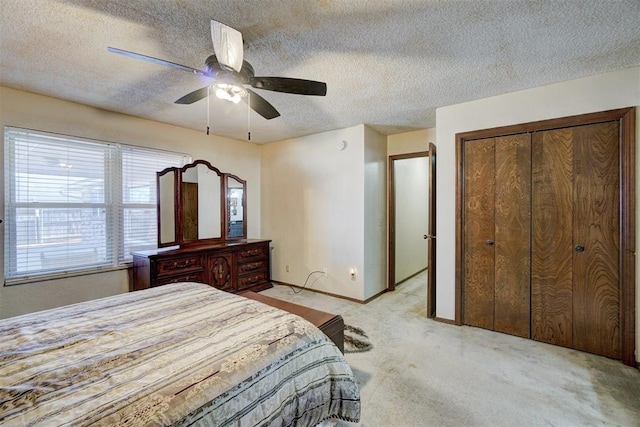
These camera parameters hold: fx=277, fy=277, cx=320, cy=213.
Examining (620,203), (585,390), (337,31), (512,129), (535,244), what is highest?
(337,31)

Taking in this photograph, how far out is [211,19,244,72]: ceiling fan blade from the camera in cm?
145

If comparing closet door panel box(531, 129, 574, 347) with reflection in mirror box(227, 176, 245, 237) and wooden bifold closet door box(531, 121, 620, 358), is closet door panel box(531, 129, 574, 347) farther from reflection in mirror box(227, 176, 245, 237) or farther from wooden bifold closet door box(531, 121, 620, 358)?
reflection in mirror box(227, 176, 245, 237)

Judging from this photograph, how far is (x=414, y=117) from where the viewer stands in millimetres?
3410

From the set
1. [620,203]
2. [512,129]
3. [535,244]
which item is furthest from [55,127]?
[620,203]

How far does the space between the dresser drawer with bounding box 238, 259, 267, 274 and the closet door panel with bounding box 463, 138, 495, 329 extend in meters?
2.82

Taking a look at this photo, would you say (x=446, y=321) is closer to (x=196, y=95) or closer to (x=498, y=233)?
(x=498, y=233)

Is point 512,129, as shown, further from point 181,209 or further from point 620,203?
point 181,209

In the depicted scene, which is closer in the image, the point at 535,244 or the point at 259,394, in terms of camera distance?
the point at 259,394

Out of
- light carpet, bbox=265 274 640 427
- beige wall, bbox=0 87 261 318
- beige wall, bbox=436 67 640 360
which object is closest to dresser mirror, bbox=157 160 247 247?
→ beige wall, bbox=0 87 261 318

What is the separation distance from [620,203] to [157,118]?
15.5 feet

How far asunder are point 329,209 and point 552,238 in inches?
100

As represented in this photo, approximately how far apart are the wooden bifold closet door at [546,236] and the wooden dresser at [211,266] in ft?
9.29

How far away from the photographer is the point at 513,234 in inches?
107

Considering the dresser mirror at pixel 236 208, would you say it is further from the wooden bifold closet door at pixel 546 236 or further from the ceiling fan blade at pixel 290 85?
the wooden bifold closet door at pixel 546 236
